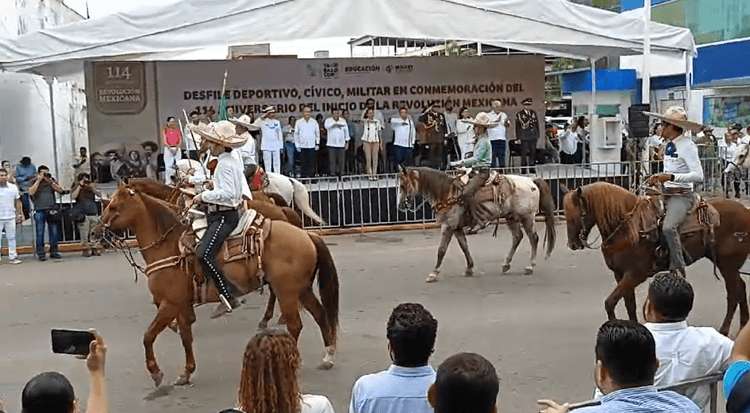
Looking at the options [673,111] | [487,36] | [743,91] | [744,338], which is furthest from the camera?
[743,91]

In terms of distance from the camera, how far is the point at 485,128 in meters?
13.2

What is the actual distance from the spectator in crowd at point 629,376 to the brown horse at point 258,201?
573 centimetres

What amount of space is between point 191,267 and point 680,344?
4.92 metres

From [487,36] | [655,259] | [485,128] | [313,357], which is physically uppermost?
[487,36]

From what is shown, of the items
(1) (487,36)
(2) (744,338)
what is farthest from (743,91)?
(2) (744,338)

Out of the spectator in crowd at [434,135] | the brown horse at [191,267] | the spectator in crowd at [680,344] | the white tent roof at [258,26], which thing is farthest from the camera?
the spectator in crowd at [434,135]

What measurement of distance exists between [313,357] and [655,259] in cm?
353

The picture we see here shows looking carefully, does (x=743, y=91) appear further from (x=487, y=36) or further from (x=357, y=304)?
(x=357, y=304)

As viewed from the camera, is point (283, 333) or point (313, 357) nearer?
point (283, 333)

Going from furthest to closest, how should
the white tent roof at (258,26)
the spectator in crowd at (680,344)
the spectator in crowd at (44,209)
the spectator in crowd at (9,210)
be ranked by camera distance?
the white tent roof at (258,26) < the spectator in crowd at (44,209) < the spectator in crowd at (9,210) < the spectator in crowd at (680,344)

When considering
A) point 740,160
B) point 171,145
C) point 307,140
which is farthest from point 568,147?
point 171,145

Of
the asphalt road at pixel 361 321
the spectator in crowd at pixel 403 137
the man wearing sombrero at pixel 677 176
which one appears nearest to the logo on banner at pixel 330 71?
the spectator in crowd at pixel 403 137

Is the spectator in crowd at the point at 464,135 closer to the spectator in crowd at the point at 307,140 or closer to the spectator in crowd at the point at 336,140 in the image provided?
the spectator in crowd at the point at 336,140

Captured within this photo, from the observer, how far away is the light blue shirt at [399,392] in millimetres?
3842
